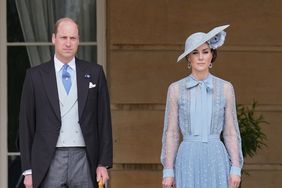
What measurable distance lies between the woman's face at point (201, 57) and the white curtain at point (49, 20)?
3148mm

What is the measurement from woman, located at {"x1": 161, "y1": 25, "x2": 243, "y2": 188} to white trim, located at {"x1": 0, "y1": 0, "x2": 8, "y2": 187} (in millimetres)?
3391

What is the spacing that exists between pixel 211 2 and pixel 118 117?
4.56 ft

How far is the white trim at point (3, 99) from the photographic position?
8.48m

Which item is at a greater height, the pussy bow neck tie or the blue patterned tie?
the blue patterned tie

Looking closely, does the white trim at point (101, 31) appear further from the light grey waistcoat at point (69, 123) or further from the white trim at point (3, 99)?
the light grey waistcoat at point (69, 123)

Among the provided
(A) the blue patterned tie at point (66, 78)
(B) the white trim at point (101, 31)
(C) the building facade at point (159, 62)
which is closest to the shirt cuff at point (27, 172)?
(A) the blue patterned tie at point (66, 78)

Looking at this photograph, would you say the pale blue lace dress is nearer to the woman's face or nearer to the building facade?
the woman's face

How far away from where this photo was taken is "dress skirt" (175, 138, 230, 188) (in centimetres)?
545

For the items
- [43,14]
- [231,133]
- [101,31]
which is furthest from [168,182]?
[43,14]

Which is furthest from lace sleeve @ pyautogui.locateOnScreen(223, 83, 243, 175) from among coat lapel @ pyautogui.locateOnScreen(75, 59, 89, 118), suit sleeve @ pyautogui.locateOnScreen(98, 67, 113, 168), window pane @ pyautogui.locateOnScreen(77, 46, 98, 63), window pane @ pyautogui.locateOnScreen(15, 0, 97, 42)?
window pane @ pyautogui.locateOnScreen(15, 0, 97, 42)

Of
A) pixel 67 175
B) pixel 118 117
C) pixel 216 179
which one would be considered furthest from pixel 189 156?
pixel 118 117

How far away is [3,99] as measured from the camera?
8523 millimetres

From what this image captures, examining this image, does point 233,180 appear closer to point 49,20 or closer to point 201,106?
→ point 201,106

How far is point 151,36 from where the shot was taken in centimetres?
805
